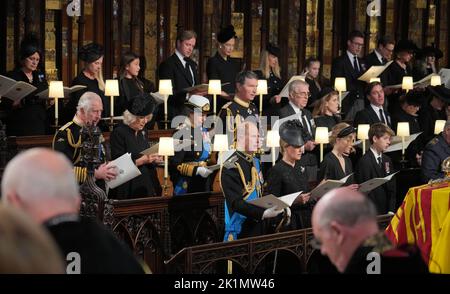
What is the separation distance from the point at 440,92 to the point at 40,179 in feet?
32.9

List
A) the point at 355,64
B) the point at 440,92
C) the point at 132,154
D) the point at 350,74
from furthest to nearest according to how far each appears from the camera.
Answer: the point at 355,64 → the point at 350,74 → the point at 440,92 → the point at 132,154

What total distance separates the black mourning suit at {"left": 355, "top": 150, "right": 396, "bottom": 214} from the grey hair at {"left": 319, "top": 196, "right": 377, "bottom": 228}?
6.13m

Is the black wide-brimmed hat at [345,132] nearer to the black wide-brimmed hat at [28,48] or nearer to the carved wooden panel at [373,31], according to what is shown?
the black wide-brimmed hat at [28,48]

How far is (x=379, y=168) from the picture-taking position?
32.4 ft

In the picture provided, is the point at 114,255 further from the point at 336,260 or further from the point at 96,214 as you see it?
the point at 96,214

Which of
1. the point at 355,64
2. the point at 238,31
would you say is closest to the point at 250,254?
the point at 355,64

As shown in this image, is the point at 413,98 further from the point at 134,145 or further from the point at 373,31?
the point at 134,145

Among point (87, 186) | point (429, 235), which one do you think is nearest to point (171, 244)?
point (87, 186)

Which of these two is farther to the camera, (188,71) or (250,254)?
(188,71)

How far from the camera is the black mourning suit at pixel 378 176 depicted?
9.70 m

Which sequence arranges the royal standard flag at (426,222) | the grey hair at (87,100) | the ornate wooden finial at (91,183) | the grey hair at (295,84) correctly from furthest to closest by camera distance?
the grey hair at (295,84)
the grey hair at (87,100)
the ornate wooden finial at (91,183)
the royal standard flag at (426,222)

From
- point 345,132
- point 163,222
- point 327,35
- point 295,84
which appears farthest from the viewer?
point 327,35

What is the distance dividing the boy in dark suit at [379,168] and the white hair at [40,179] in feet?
21.8

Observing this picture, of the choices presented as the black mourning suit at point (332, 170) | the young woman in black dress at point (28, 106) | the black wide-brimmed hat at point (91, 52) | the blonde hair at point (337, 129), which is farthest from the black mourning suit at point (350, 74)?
the young woman in black dress at point (28, 106)
